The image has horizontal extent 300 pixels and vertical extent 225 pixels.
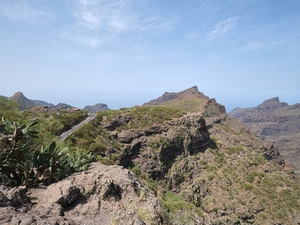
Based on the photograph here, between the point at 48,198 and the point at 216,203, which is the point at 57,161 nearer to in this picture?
the point at 48,198

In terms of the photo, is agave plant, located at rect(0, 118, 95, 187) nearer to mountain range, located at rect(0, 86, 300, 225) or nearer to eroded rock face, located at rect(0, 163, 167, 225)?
eroded rock face, located at rect(0, 163, 167, 225)

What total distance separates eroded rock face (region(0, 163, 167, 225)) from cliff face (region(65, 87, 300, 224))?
Result: 13341mm

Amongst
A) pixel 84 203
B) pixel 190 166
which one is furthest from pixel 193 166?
pixel 84 203

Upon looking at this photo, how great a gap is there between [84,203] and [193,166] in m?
25.3

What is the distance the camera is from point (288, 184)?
31.0m

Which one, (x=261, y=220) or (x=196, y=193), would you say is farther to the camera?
(x=196, y=193)

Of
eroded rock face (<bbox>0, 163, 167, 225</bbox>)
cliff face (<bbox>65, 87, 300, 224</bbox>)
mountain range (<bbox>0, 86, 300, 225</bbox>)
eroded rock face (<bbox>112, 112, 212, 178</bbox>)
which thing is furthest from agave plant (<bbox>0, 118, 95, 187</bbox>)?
eroded rock face (<bbox>112, 112, 212, 178</bbox>)

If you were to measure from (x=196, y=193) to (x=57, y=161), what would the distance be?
22.2 metres

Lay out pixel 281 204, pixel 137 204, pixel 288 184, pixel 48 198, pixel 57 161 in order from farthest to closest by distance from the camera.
A: pixel 288 184, pixel 281 204, pixel 57 161, pixel 137 204, pixel 48 198

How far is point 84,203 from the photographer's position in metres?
6.95

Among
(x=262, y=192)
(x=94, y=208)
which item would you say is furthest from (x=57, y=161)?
(x=262, y=192)

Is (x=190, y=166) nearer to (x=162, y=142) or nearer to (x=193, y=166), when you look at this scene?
(x=193, y=166)

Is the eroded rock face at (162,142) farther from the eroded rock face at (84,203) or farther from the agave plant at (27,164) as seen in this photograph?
the eroded rock face at (84,203)

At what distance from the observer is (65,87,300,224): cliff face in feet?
80.0
